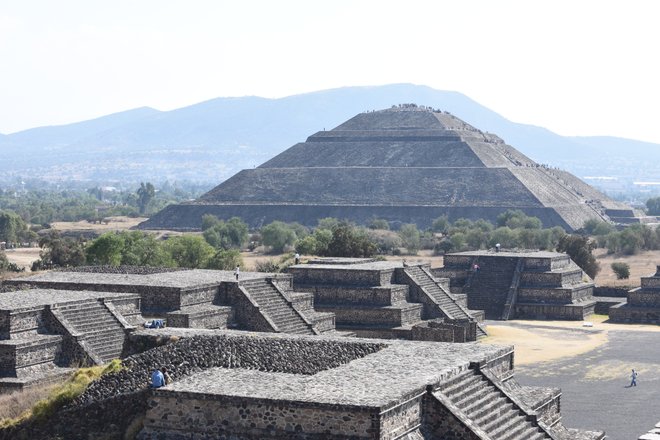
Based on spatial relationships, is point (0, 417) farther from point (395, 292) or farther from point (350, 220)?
point (350, 220)

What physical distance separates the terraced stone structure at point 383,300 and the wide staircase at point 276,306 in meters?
5.40

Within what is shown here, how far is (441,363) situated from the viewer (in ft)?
79.0

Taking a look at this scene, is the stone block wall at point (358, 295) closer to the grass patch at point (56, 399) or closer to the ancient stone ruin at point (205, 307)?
the ancient stone ruin at point (205, 307)

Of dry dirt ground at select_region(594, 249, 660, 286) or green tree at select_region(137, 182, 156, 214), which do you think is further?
green tree at select_region(137, 182, 156, 214)

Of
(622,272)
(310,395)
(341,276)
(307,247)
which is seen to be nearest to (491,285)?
(341,276)

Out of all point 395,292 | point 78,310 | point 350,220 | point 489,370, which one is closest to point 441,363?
point 489,370

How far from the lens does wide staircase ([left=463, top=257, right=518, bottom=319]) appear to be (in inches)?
2286

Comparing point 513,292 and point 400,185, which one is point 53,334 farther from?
point 400,185

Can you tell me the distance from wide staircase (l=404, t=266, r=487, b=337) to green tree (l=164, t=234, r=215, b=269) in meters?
12.3

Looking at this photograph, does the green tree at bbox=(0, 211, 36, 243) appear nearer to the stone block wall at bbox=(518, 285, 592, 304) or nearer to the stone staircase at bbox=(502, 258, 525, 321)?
the stone staircase at bbox=(502, 258, 525, 321)

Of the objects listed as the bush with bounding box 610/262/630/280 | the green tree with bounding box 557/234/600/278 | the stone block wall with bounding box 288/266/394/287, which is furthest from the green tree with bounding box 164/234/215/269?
the bush with bounding box 610/262/630/280

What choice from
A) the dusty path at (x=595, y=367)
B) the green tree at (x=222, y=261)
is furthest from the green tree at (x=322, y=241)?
the dusty path at (x=595, y=367)

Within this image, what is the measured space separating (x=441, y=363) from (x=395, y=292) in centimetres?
2432

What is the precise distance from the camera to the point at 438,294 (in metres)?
51.2
